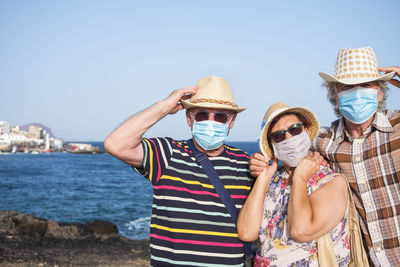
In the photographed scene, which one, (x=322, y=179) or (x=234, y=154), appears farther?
(x=234, y=154)

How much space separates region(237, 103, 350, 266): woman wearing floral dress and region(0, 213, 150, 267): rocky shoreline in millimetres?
7298

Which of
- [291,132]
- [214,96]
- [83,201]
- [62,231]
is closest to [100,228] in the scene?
[62,231]

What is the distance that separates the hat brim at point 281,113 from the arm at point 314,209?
0.60 metres

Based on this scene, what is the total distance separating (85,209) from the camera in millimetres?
30422

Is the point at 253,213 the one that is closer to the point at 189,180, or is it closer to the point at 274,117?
the point at 189,180

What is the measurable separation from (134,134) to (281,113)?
1.42 metres

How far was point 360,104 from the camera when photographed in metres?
3.51

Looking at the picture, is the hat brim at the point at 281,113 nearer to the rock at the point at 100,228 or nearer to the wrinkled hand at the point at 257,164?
the wrinkled hand at the point at 257,164

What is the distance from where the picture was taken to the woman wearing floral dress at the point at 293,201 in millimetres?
2980

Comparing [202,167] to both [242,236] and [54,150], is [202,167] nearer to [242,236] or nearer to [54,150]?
[242,236]

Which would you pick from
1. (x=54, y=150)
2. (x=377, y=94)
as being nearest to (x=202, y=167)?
(x=377, y=94)

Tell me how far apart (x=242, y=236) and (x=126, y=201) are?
32533 millimetres

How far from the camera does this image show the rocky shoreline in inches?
389

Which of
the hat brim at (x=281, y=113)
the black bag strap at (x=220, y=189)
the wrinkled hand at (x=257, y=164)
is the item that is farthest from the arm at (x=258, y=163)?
the black bag strap at (x=220, y=189)
